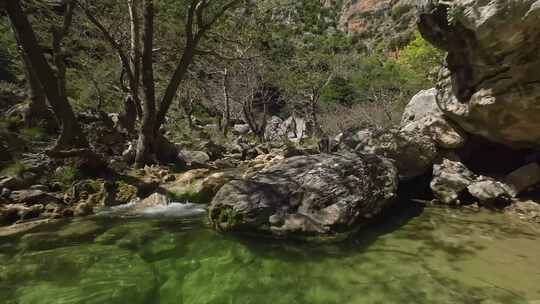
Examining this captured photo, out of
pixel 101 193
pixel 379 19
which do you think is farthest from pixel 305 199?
pixel 379 19

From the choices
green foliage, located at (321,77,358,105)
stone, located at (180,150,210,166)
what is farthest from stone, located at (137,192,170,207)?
green foliage, located at (321,77,358,105)

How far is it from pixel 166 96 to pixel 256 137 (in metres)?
15.2

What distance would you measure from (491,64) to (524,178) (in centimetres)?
231

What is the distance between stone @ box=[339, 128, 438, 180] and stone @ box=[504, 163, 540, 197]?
149cm

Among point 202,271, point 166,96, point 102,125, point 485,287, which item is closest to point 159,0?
point 166,96

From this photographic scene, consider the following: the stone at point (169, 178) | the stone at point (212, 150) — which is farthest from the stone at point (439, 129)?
the stone at point (212, 150)

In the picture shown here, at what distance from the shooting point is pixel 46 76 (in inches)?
289

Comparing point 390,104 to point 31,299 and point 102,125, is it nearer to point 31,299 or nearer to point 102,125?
point 102,125

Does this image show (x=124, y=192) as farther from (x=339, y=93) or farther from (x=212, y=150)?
(x=339, y=93)

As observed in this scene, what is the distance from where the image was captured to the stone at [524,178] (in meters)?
6.45

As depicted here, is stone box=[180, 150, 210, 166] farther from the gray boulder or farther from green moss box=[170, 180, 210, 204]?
the gray boulder

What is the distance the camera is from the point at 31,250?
4727mm

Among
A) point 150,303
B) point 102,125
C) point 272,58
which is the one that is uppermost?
point 272,58

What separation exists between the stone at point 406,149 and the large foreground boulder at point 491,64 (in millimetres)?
811
